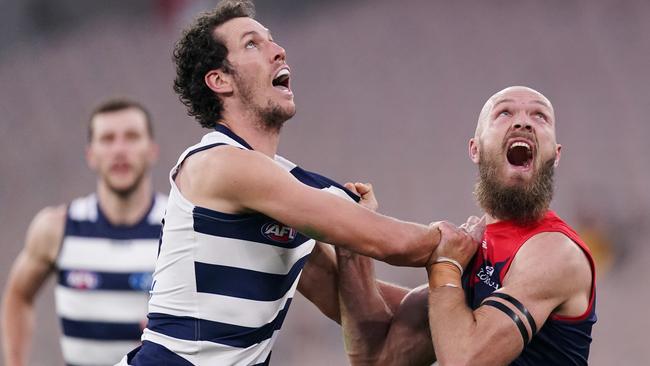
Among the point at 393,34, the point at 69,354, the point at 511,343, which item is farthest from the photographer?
the point at 393,34

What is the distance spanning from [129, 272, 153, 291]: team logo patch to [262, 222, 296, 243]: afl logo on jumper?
250 cm

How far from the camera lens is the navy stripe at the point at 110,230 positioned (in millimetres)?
Answer: 6453

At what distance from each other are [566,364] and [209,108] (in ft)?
5.51

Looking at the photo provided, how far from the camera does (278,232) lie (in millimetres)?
3906

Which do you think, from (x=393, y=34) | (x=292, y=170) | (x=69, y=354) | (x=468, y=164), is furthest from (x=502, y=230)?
(x=393, y=34)

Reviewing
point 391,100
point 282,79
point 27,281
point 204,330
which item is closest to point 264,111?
point 282,79

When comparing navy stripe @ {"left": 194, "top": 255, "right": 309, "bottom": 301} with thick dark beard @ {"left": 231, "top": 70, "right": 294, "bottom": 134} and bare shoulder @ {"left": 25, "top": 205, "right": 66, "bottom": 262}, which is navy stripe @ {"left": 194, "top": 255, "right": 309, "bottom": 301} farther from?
bare shoulder @ {"left": 25, "top": 205, "right": 66, "bottom": 262}

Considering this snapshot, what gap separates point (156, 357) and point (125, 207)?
2819 millimetres

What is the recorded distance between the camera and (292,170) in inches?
164

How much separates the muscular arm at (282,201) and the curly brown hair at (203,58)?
1.42 feet

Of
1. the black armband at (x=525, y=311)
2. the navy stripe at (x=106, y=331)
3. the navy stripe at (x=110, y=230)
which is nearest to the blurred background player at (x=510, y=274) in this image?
the black armband at (x=525, y=311)

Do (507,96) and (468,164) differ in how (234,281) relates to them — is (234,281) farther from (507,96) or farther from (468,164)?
(468,164)

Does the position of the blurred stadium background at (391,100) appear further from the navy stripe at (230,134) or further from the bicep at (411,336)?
the navy stripe at (230,134)

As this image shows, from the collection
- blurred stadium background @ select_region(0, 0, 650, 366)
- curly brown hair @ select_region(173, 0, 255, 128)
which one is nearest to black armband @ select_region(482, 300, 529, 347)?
curly brown hair @ select_region(173, 0, 255, 128)
